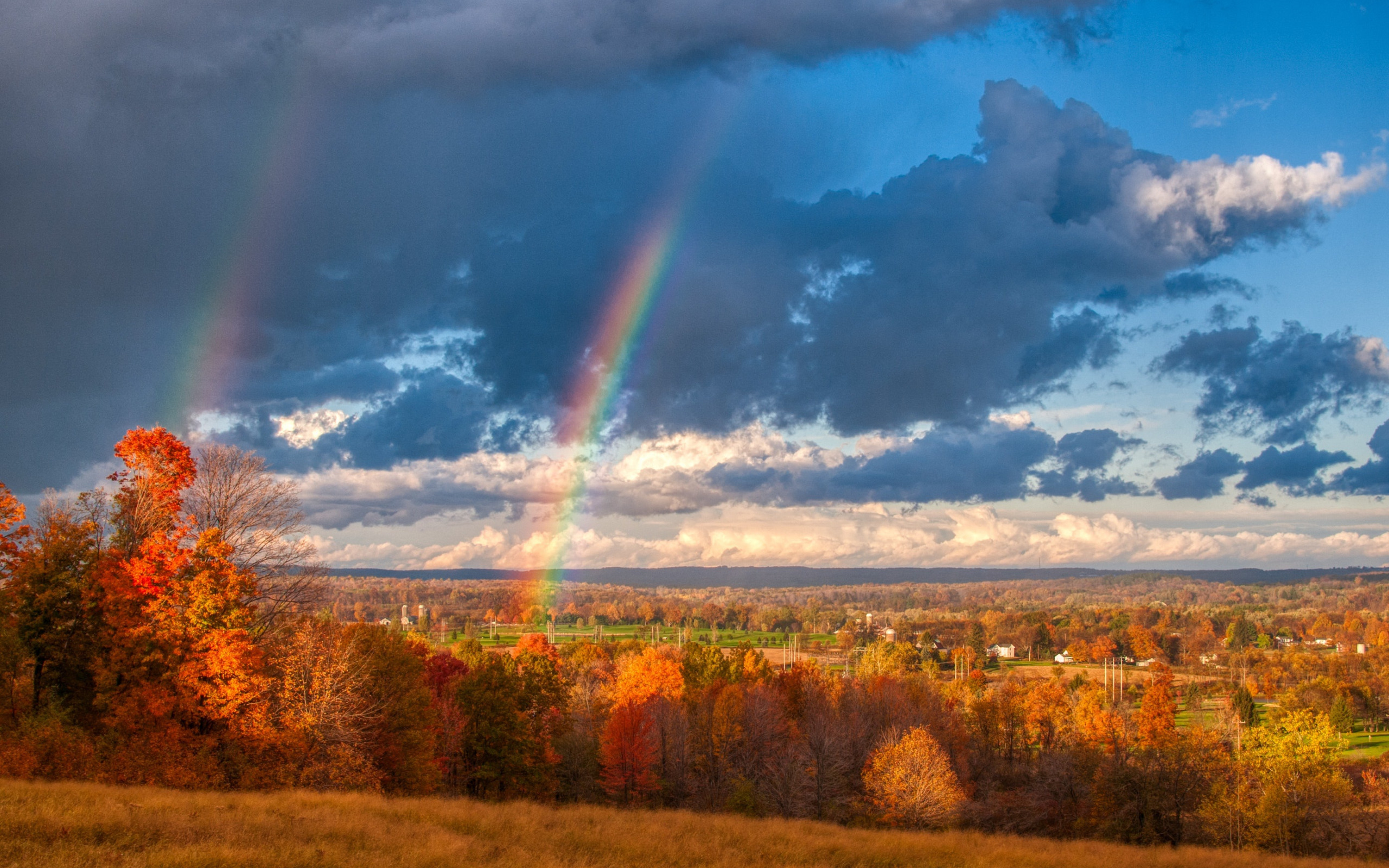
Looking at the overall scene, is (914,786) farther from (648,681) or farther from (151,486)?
(151,486)

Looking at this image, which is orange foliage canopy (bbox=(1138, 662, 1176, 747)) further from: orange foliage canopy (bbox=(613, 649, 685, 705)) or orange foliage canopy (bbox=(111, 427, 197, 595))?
orange foliage canopy (bbox=(111, 427, 197, 595))

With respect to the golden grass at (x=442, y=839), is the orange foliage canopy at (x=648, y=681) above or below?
below

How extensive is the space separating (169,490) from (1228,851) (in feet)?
152

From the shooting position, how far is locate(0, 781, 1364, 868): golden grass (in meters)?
18.8

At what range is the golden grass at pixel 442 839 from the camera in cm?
1880

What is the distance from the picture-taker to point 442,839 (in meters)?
22.4

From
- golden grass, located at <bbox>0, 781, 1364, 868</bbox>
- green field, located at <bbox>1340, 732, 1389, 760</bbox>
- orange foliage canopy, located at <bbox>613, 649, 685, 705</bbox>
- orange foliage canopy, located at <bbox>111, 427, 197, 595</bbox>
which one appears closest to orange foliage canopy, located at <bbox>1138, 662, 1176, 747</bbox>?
green field, located at <bbox>1340, 732, 1389, 760</bbox>

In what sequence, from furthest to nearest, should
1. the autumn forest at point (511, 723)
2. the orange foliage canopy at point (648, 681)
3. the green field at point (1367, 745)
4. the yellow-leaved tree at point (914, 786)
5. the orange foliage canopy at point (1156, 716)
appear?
the green field at point (1367, 745) < the orange foliage canopy at point (1156, 716) < the orange foliage canopy at point (648, 681) < the yellow-leaved tree at point (914, 786) < the autumn forest at point (511, 723)

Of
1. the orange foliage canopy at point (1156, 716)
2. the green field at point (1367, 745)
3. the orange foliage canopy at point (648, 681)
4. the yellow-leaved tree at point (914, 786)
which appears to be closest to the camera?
the yellow-leaved tree at point (914, 786)

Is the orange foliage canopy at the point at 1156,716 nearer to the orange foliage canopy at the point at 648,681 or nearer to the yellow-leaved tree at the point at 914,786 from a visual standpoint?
the yellow-leaved tree at the point at 914,786

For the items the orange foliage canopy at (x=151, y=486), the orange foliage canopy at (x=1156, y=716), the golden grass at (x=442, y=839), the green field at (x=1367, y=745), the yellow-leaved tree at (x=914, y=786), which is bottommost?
the green field at (x=1367, y=745)

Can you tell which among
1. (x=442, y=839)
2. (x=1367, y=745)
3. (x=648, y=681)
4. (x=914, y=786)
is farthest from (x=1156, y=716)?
(x=442, y=839)

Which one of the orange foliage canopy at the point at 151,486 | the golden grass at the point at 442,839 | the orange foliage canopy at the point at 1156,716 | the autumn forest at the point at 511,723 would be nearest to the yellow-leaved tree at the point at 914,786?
the autumn forest at the point at 511,723

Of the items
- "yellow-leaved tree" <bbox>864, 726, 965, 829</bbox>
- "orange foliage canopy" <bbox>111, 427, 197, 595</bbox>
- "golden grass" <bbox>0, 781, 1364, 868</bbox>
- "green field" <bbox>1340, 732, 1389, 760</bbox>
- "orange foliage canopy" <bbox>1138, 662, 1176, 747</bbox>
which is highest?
"orange foliage canopy" <bbox>111, 427, 197, 595</bbox>
